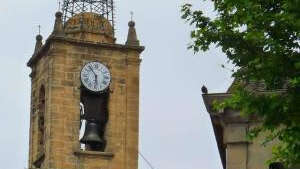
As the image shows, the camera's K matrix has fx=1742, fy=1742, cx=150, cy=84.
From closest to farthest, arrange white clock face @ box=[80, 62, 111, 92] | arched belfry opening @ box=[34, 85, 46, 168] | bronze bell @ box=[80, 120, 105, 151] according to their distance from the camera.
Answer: bronze bell @ box=[80, 120, 105, 151], white clock face @ box=[80, 62, 111, 92], arched belfry opening @ box=[34, 85, 46, 168]

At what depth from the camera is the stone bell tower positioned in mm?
62656

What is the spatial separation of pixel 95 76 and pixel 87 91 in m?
0.81

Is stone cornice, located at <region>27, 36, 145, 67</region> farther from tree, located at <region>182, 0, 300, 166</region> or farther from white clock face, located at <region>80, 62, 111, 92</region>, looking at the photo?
tree, located at <region>182, 0, 300, 166</region>

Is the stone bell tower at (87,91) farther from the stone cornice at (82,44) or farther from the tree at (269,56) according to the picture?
the tree at (269,56)

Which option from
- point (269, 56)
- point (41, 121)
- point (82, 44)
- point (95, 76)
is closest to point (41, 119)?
point (41, 121)

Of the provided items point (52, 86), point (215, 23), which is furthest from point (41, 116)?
point (215, 23)

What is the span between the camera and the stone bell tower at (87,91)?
6266 centimetres

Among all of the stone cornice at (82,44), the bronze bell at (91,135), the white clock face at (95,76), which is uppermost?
the stone cornice at (82,44)

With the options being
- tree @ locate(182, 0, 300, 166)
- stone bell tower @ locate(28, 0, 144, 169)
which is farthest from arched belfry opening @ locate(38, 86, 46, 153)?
tree @ locate(182, 0, 300, 166)

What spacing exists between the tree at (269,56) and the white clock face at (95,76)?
107ft

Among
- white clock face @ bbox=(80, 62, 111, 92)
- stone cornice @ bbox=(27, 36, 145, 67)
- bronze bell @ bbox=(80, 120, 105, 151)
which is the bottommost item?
bronze bell @ bbox=(80, 120, 105, 151)

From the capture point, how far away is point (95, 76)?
209ft

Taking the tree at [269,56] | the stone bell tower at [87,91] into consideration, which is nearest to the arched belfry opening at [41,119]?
the stone bell tower at [87,91]

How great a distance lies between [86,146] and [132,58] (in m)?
3.79
